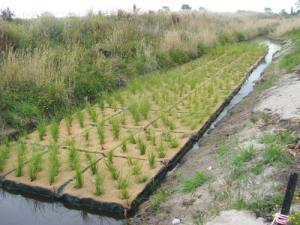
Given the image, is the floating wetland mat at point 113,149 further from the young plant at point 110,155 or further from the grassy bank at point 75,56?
the grassy bank at point 75,56

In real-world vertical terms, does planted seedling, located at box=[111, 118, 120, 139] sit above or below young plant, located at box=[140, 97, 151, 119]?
below

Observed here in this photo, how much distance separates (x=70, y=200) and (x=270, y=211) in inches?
73.6

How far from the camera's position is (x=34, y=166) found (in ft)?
11.1

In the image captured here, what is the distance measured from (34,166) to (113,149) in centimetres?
92

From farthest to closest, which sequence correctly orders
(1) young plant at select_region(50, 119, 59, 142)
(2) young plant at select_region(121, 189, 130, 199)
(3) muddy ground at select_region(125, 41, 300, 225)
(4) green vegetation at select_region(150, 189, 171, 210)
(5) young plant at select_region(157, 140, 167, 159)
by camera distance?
(1) young plant at select_region(50, 119, 59, 142) → (5) young plant at select_region(157, 140, 167, 159) → (2) young plant at select_region(121, 189, 130, 199) → (4) green vegetation at select_region(150, 189, 171, 210) → (3) muddy ground at select_region(125, 41, 300, 225)

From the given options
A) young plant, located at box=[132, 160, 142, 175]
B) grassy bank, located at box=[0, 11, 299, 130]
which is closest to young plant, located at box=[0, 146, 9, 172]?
grassy bank, located at box=[0, 11, 299, 130]

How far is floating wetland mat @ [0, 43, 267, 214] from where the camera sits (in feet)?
10.1

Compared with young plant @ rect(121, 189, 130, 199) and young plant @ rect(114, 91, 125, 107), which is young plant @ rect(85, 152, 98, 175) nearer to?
young plant @ rect(121, 189, 130, 199)

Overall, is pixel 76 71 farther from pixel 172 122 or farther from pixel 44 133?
pixel 172 122

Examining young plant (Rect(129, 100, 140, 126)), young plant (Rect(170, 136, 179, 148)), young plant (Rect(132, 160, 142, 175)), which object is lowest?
young plant (Rect(132, 160, 142, 175))

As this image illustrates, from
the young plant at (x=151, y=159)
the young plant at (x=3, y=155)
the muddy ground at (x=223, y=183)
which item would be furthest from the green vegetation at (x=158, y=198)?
the young plant at (x=3, y=155)

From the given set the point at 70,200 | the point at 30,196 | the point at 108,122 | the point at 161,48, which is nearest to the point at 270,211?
the point at 70,200

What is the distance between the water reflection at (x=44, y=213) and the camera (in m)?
2.82

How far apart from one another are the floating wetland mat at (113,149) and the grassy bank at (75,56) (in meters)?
0.71
